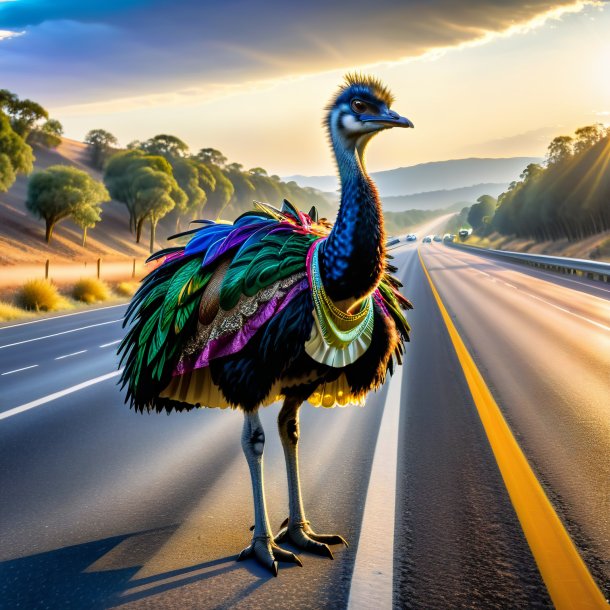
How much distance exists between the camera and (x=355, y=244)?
148 inches

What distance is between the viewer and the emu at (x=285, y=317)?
12.8 ft

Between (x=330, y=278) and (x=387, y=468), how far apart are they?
2.53m

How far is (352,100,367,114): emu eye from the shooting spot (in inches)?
157

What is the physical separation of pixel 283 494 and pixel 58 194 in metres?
58.4

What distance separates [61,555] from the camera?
4.25 metres

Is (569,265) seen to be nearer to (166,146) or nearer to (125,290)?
(125,290)

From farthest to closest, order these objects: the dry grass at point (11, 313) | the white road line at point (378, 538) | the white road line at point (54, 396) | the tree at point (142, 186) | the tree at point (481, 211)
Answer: the tree at point (481, 211), the tree at point (142, 186), the dry grass at point (11, 313), the white road line at point (54, 396), the white road line at point (378, 538)

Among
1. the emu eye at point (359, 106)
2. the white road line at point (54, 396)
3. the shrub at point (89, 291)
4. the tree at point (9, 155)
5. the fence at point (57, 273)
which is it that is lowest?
the fence at point (57, 273)

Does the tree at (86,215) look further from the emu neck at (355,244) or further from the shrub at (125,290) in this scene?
the emu neck at (355,244)

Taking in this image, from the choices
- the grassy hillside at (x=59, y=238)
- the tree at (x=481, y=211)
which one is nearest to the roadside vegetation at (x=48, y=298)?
the grassy hillside at (x=59, y=238)

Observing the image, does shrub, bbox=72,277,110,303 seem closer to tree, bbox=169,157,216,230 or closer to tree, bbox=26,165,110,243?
tree, bbox=26,165,110,243

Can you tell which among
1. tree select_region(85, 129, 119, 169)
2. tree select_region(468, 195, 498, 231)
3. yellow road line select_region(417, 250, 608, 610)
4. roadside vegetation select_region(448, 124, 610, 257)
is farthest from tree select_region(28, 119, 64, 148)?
tree select_region(468, 195, 498, 231)

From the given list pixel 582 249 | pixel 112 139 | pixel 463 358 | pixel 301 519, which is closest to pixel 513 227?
pixel 582 249

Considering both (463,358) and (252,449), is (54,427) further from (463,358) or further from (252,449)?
(463,358)
